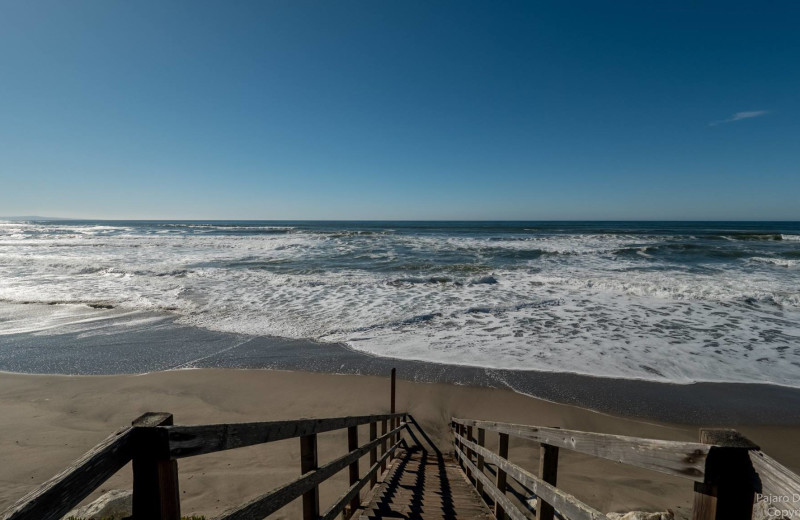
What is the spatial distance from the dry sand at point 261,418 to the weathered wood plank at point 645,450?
147 inches

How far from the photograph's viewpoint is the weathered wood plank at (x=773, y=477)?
1.10 meters

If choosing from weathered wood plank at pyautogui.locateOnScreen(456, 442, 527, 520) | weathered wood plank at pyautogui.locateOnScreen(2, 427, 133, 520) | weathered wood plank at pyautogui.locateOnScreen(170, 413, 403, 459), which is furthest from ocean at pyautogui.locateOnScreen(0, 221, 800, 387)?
weathered wood plank at pyautogui.locateOnScreen(2, 427, 133, 520)

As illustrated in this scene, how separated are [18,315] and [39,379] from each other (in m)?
6.59

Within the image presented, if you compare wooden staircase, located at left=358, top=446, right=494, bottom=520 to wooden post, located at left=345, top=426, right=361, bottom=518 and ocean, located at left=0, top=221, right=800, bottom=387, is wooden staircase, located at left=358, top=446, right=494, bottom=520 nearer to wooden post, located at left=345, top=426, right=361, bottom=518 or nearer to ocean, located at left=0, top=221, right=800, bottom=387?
wooden post, located at left=345, top=426, right=361, bottom=518

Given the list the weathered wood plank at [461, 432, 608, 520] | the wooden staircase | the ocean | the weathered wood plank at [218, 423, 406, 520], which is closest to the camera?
the weathered wood plank at [218, 423, 406, 520]

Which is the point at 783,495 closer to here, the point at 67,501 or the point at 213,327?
the point at 67,501

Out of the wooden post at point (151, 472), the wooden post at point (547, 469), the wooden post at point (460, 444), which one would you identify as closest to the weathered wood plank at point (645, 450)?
the wooden post at point (547, 469)

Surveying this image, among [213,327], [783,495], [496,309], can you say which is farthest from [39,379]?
[496,309]

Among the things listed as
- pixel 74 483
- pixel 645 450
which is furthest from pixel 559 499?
pixel 74 483

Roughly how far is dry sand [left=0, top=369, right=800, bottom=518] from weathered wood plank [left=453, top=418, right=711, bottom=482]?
12.2 feet

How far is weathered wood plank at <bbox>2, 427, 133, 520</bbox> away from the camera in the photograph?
37.2 inches

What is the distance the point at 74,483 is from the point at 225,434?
53 centimetres

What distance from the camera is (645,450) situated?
5.16ft

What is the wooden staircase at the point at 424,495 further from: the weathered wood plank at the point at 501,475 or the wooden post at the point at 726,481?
the wooden post at the point at 726,481
